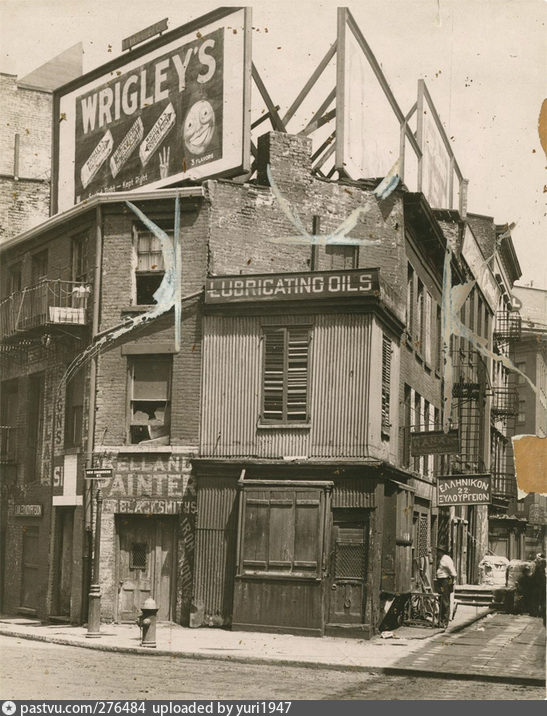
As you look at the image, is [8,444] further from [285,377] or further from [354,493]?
[354,493]

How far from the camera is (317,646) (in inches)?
765

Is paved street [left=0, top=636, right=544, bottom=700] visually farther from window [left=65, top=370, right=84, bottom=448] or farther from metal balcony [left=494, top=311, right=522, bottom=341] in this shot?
metal balcony [left=494, top=311, right=522, bottom=341]

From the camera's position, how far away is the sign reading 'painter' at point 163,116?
22.1m

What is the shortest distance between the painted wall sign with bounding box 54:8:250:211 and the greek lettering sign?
7475 mm

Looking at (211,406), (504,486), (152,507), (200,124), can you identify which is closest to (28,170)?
(200,124)

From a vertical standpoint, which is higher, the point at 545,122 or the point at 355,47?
the point at 355,47

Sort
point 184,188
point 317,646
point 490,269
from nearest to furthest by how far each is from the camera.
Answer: point 317,646, point 184,188, point 490,269

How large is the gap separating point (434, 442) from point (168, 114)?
876 cm

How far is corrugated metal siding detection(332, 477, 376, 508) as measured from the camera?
70.4ft

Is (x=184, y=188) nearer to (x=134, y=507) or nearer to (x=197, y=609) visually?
(x=134, y=507)

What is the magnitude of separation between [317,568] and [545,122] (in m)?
9.94

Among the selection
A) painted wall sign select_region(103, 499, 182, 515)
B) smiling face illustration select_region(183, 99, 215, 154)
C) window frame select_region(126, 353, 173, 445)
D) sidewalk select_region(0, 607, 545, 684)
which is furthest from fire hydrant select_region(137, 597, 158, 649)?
smiling face illustration select_region(183, 99, 215, 154)

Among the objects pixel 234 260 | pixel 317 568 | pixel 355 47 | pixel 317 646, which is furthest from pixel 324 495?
pixel 355 47

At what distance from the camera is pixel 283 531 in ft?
70.5
